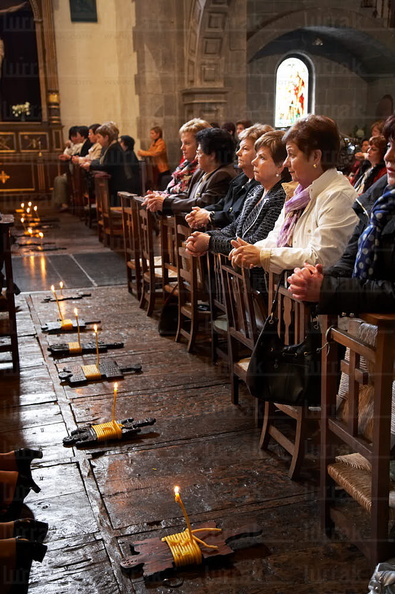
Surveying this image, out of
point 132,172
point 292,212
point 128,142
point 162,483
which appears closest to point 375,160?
point 292,212

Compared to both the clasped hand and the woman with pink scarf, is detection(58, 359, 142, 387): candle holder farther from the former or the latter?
the woman with pink scarf

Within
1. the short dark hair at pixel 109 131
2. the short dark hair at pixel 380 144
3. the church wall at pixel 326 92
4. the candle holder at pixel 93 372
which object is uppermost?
the church wall at pixel 326 92

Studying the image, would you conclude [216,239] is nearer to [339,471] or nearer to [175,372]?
[175,372]

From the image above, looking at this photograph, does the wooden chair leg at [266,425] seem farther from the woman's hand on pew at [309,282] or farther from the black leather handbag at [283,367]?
the woman's hand on pew at [309,282]

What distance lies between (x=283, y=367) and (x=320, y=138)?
3.12ft

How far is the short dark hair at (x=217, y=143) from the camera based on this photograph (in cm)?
399

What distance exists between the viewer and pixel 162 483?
247 cm

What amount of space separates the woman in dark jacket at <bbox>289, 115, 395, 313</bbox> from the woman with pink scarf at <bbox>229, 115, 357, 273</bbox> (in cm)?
46

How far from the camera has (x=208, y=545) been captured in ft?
6.64

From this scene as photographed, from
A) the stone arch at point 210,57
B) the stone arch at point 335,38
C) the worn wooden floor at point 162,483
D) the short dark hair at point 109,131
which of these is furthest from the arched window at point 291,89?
the worn wooden floor at point 162,483

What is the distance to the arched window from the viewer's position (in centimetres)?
1384

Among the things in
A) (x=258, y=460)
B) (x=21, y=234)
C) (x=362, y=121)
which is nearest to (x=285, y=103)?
(x=362, y=121)

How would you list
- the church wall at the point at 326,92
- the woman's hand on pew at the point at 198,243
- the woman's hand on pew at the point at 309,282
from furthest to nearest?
1. the church wall at the point at 326,92
2. the woman's hand on pew at the point at 198,243
3. the woman's hand on pew at the point at 309,282

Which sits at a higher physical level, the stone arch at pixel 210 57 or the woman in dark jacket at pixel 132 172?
the stone arch at pixel 210 57
